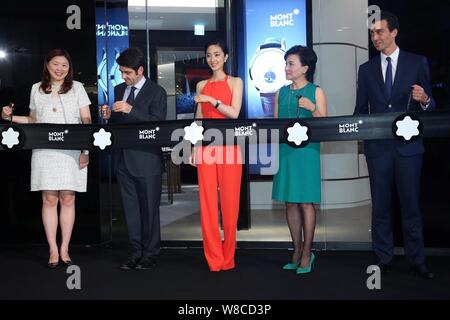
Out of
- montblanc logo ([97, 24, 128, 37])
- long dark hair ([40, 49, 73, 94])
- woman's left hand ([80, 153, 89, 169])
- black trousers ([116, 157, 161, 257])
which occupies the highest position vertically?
montblanc logo ([97, 24, 128, 37])

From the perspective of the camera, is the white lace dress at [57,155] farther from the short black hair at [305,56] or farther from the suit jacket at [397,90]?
the suit jacket at [397,90]

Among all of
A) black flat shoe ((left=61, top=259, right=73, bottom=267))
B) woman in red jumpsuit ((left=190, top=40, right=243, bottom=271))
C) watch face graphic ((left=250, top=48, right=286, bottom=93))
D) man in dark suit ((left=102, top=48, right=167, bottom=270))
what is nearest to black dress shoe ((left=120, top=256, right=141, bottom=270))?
man in dark suit ((left=102, top=48, right=167, bottom=270))

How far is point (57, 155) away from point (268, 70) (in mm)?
2030

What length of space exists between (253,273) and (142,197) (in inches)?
38.7

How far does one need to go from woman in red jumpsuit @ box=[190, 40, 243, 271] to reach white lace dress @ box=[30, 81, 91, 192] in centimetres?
93

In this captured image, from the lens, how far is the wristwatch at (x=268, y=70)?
17.4 ft

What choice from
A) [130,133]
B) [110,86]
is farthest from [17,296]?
[110,86]

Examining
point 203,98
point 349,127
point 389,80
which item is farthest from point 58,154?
point 389,80

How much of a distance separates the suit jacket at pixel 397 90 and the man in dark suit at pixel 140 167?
4.84ft

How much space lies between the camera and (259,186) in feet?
17.9

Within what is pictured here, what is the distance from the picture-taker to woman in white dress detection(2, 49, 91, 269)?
14.4ft

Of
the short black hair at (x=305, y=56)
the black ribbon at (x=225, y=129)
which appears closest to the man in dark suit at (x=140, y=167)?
the black ribbon at (x=225, y=129)

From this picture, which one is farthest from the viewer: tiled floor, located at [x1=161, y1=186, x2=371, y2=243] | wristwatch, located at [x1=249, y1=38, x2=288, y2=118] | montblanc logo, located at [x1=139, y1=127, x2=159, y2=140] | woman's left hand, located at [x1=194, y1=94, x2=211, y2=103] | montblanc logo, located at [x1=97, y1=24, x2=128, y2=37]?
montblanc logo, located at [x1=97, y1=24, x2=128, y2=37]

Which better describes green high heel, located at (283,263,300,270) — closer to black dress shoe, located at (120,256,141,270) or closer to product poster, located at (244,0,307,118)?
black dress shoe, located at (120,256,141,270)
